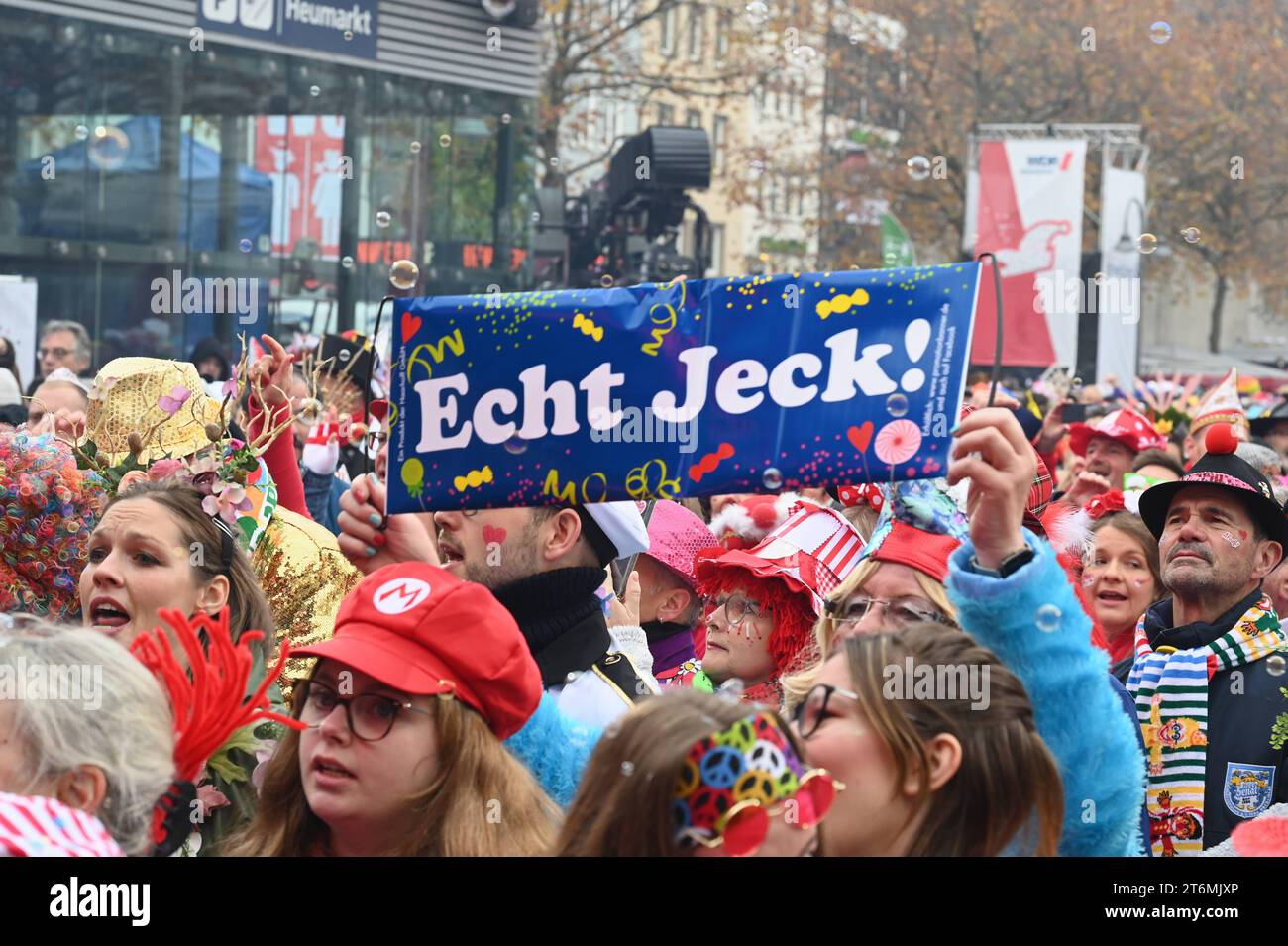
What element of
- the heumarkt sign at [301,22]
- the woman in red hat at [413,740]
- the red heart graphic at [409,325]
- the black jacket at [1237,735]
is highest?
the heumarkt sign at [301,22]

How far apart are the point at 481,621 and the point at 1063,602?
918 mm

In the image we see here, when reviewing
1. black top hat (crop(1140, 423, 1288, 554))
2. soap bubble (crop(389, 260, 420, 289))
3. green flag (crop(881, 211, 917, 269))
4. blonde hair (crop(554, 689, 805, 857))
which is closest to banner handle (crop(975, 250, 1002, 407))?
blonde hair (crop(554, 689, 805, 857))

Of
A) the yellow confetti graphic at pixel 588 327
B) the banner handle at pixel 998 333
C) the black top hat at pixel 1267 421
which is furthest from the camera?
the black top hat at pixel 1267 421

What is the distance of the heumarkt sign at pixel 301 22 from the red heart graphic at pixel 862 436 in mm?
13947

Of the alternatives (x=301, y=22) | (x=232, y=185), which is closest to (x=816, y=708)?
(x=232, y=185)

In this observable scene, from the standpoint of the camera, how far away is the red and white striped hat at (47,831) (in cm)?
212

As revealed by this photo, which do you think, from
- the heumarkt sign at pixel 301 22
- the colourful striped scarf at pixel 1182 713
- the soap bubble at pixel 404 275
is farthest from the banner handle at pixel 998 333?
the heumarkt sign at pixel 301 22

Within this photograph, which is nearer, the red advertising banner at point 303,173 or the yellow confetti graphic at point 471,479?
the yellow confetti graphic at point 471,479

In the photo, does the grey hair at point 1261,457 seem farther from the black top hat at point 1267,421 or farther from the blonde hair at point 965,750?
the blonde hair at point 965,750

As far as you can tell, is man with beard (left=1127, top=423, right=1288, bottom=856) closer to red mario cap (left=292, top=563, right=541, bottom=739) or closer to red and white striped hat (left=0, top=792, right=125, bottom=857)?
red mario cap (left=292, top=563, right=541, bottom=739)

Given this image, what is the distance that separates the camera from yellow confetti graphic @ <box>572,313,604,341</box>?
3043 mm

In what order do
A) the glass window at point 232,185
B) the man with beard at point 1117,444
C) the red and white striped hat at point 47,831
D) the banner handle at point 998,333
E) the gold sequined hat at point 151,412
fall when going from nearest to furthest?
the red and white striped hat at point 47,831 → the banner handle at point 998,333 → the gold sequined hat at point 151,412 → the man with beard at point 1117,444 → the glass window at point 232,185

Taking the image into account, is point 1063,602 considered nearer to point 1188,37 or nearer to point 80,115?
point 80,115
